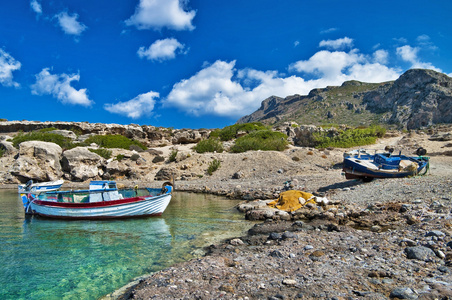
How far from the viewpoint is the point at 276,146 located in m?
34.9

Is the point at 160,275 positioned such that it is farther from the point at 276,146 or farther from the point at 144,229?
the point at 276,146

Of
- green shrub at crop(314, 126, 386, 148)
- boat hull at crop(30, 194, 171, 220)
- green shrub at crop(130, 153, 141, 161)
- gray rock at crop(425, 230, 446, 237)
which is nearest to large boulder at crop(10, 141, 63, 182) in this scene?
green shrub at crop(130, 153, 141, 161)

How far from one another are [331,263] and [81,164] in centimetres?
2952

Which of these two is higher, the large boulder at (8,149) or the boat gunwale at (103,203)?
the large boulder at (8,149)

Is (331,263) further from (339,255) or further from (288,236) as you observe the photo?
(288,236)

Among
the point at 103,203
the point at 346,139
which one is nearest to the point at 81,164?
the point at 103,203

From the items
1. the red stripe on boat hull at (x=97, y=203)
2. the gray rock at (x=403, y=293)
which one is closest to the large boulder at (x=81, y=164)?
the red stripe on boat hull at (x=97, y=203)

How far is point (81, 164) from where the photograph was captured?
29.5 metres

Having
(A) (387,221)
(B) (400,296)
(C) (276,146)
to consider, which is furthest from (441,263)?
(C) (276,146)

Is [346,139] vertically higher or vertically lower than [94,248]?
higher

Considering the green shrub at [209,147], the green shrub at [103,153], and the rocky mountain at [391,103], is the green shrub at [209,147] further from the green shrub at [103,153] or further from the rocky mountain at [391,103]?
the rocky mountain at [391,103]

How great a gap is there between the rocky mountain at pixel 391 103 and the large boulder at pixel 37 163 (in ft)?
263

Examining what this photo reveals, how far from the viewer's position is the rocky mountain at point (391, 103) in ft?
254

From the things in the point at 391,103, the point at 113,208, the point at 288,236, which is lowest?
the point at 288,236
